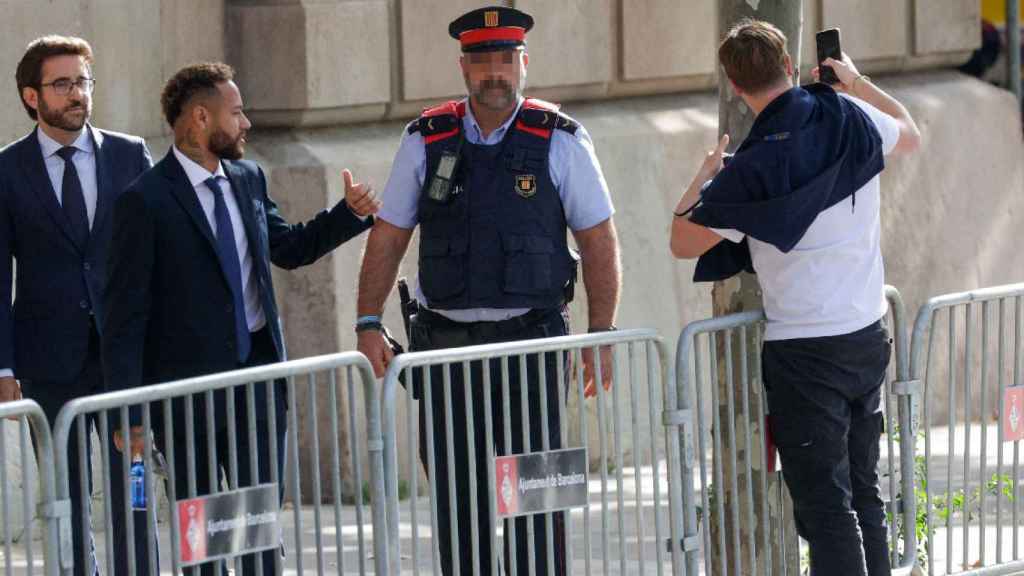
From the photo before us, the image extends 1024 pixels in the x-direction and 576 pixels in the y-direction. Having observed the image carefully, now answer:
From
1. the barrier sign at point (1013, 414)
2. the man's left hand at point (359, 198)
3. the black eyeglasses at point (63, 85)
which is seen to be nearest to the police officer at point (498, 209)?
the man's left hand at point (359, 198)

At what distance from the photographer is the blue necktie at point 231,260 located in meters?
5.63

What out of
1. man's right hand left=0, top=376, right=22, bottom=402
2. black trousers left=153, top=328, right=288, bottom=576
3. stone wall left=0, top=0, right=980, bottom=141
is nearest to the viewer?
black trousers left=153, top=328, right=288, bottom=576

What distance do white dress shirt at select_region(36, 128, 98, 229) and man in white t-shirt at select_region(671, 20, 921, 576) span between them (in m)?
1.84

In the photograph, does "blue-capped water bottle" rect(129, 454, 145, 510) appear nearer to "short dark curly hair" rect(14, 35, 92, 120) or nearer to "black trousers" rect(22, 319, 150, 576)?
"black trousers" rect(22, 319, 150, 576)

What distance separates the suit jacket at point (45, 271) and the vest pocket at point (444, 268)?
99 centimetres

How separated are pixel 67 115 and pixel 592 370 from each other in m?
1.81

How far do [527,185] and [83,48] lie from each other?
1454 millimetres

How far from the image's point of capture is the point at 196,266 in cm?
559

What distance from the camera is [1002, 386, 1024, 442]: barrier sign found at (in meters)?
6.64

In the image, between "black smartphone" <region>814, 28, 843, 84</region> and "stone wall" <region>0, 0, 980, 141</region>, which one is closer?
"black smartphone" <region>814, 28, 843, 84</region>

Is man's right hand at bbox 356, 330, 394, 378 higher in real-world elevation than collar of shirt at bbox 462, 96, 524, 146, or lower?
lower

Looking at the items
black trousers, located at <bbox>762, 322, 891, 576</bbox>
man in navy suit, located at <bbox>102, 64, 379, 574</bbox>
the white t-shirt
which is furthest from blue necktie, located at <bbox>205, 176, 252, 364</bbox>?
black trousers, located at <bbox>762, 322, 891, 576</bbox>

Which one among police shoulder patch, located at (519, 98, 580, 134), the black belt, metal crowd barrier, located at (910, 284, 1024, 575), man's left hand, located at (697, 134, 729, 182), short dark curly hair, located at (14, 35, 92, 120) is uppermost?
short dark curly hair, located at (14, 35, 92, 120)

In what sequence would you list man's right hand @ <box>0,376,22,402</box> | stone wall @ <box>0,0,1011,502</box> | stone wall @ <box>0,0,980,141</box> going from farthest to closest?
1. stone wall @ <box>0,0,1011,502</box>
2. stone wall @ <box>0,0,980,141</box>
3. man's right hand @ <box>0,376,22,402</box>
